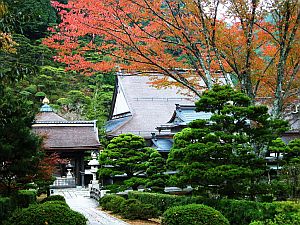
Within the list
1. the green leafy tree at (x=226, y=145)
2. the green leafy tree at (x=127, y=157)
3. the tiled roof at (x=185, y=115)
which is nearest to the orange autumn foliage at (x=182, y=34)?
the green leafy tree at (x=226, y=145)

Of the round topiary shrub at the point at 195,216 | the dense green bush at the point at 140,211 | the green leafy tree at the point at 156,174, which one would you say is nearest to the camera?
the round topiary shrub at the point at 195,216

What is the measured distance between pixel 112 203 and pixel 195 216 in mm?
6382

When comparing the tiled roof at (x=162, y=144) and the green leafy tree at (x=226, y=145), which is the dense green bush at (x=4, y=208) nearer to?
the green leafy tree at (x=226, y=145)

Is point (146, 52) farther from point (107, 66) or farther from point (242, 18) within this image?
point (242, 18)

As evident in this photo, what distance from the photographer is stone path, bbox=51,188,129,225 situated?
1147 cm

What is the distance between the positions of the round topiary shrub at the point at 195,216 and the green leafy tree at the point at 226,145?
92 cm

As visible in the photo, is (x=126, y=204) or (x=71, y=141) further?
(x=71, y=141)

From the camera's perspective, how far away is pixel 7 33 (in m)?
6.53

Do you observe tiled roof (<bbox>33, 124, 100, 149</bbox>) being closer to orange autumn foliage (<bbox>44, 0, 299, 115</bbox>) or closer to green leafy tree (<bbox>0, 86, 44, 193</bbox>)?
green leafy tree (<bbox>0, 86, 44, 193</bbox>)

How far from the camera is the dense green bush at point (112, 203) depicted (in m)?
13.7

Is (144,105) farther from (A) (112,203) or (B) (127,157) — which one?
(A) (112,203)

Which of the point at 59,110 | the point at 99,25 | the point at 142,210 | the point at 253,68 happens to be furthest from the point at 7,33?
the point at 59,110

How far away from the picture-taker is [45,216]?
8047 millimetres

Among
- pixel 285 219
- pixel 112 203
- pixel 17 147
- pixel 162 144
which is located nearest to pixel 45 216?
pixel 17 147
